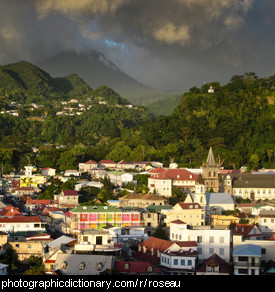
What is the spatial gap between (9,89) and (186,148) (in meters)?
88.1

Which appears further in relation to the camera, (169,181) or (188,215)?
(169,181)

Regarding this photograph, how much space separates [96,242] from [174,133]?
3883 centimetres

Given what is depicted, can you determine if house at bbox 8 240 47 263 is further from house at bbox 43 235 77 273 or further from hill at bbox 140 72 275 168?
hill at bbox 140 72 275 168

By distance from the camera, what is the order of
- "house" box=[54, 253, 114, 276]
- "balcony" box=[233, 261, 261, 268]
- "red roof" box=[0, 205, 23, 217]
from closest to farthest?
1. "house" box=[54, 253, 114, 276]
2. "balcony" box=[233, 261, 261, 268]
3. "red roof" box=[0, 205, 23, 217]

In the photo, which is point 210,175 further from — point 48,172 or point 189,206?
point 48,172

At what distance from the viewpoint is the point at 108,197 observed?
5066 cm

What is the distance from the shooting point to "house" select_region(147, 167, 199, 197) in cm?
5200

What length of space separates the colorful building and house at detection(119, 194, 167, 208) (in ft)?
15.2

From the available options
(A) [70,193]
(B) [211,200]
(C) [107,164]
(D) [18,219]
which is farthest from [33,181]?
(B) [211,200]

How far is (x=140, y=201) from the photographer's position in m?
47.8

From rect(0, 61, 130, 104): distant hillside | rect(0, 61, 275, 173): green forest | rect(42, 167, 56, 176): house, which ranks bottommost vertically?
rect(42, 167, 56, 176): house

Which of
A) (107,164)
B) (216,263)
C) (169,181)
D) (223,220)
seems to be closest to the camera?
(216,263)

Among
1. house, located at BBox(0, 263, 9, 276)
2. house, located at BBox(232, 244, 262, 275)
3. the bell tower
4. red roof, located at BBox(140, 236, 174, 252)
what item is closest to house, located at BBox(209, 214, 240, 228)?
red roof, located at BBox(140, 236, 174, 252)

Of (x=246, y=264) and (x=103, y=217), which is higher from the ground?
(x=103, y=217)
